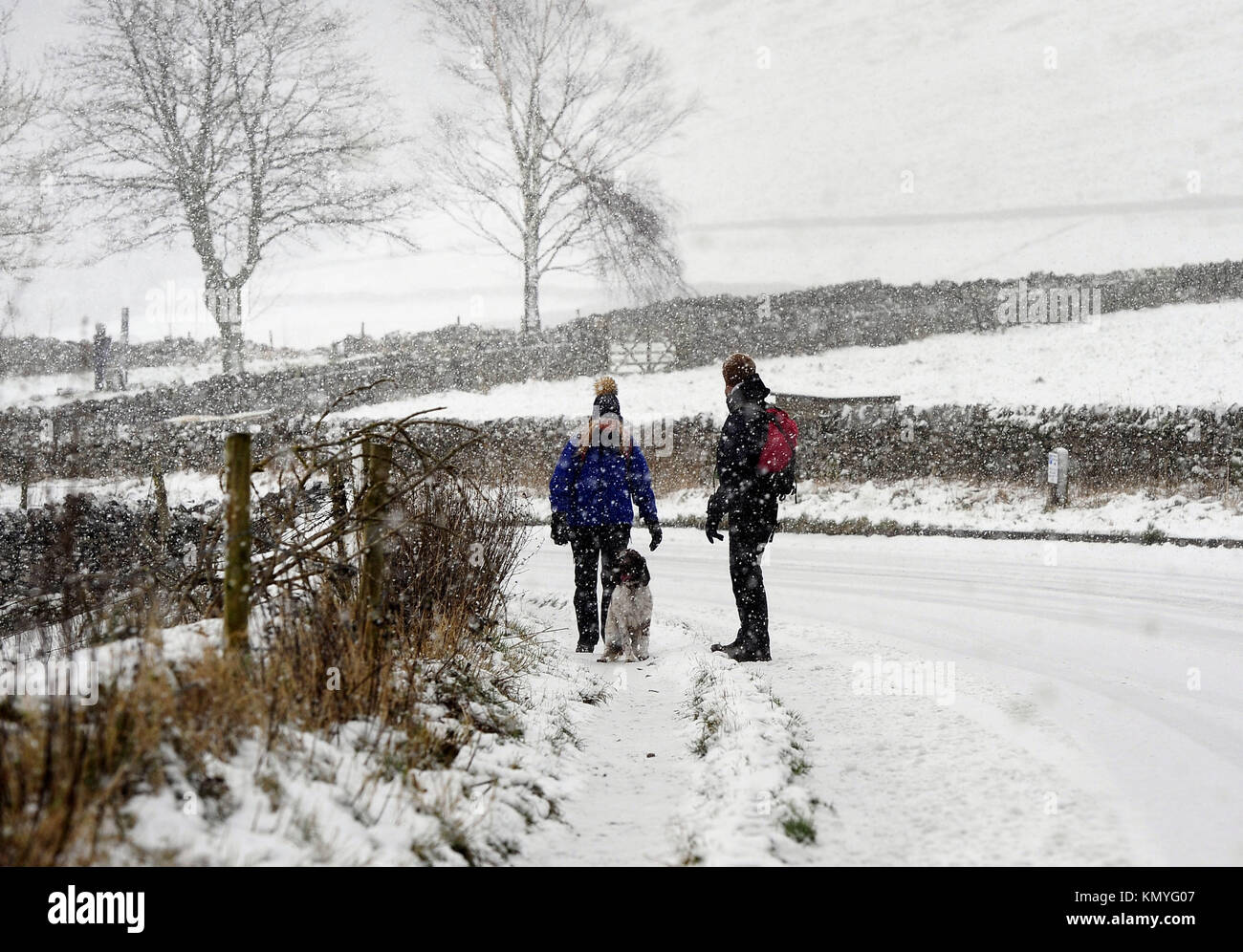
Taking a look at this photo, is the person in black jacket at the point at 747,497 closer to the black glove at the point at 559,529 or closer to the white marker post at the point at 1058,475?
the black glove at the point at 559,529

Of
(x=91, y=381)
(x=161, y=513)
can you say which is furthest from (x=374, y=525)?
(x=91, y=381)

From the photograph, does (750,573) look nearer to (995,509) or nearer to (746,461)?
(746,461)

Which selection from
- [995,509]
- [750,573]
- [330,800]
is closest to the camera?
[330,800]

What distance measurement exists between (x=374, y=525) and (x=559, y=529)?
2.73 m

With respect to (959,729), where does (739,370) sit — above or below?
above

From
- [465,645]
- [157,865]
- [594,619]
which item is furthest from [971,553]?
[157,865]

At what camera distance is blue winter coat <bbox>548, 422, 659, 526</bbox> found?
7.30m

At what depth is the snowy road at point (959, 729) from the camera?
369 cm

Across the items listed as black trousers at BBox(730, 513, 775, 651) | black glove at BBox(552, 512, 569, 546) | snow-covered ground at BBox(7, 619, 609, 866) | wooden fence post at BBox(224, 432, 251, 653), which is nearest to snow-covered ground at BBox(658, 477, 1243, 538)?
black trousers at BBox(730, 513, 775, 651)

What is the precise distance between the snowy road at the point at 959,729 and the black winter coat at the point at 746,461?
43.6 inches

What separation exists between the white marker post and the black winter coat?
31.2 feet

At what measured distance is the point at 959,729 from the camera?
5.13 meters
